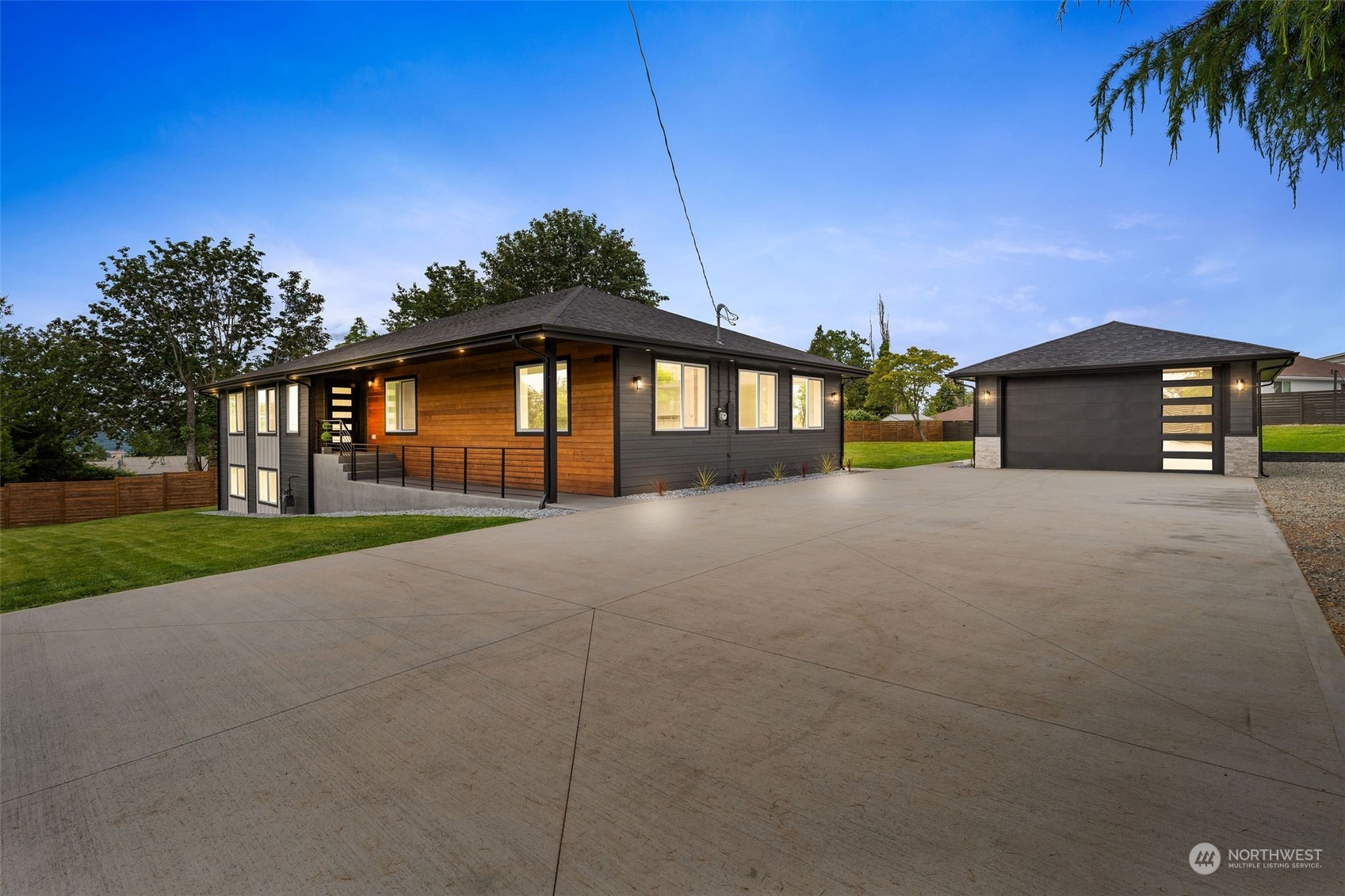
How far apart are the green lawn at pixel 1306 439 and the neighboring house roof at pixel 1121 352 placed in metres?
7.51

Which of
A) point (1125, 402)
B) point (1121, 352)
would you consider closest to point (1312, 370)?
point (1121, 352)

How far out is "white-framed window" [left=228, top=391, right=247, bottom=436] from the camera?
1714cm

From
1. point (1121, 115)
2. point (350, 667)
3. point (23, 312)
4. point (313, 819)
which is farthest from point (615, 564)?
point (23, 312)

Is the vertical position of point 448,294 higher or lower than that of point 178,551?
higher

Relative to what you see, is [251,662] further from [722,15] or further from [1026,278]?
[1026,278]

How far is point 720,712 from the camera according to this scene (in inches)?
92.2

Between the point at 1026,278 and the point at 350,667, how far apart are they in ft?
122

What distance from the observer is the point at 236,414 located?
17.4 metres

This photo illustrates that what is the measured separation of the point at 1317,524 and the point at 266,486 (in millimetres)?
20982

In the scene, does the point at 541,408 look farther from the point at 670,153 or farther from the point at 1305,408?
the point at 1305,408

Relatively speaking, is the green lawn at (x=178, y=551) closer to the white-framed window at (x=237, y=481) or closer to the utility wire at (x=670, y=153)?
the utility wire at (x=670, y=153)

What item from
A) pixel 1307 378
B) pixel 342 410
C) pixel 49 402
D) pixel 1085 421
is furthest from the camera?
pixel 1307 378

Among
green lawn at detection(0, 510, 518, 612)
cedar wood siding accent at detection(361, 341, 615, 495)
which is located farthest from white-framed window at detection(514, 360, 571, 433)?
green lawn at detection(0, 510, 518, 612)

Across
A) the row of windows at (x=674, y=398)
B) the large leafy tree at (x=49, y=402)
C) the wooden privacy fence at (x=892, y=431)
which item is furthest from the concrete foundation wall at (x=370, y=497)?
the wooden privacy fence at (x=892, y=431)
